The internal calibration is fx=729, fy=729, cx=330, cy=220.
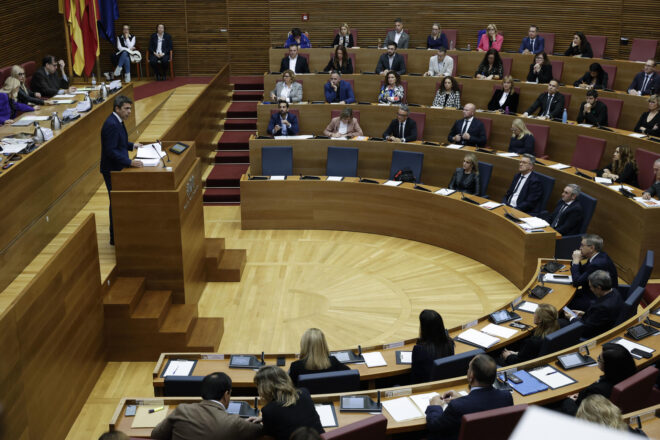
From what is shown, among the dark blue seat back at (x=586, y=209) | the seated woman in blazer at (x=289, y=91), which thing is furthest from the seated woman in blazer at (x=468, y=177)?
the seated woman in blazer at (x=289, y=91)

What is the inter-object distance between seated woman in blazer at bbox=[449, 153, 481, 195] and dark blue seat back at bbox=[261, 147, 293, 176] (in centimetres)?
206

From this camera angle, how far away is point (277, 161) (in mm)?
9031

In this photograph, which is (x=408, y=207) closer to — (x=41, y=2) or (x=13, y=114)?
(x=13, y=114)

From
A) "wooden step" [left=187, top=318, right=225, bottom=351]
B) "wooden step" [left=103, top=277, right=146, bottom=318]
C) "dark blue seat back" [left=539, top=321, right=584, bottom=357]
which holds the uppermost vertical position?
"dark blue seat back" [left=539, top=321, right=584, bottom=357]

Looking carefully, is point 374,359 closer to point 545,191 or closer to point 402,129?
point 545,191

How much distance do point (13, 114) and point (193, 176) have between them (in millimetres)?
3044

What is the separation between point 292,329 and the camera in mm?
6473

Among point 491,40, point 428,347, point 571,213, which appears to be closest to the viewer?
point 428,347

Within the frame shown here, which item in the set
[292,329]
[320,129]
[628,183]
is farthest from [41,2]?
[628,183]

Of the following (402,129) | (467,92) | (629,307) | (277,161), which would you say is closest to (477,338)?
(629,307)

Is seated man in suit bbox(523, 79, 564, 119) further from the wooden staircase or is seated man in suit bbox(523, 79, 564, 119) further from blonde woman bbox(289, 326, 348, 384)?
blonde woman bbox(289, 326, 348, 384)

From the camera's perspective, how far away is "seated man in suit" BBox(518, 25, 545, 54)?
1094cm

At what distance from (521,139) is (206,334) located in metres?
4.41

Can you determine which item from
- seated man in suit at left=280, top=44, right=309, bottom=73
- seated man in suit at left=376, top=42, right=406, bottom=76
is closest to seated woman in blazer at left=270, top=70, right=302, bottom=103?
seated man in suit at left=280, top=44, right=309, bottom=73
